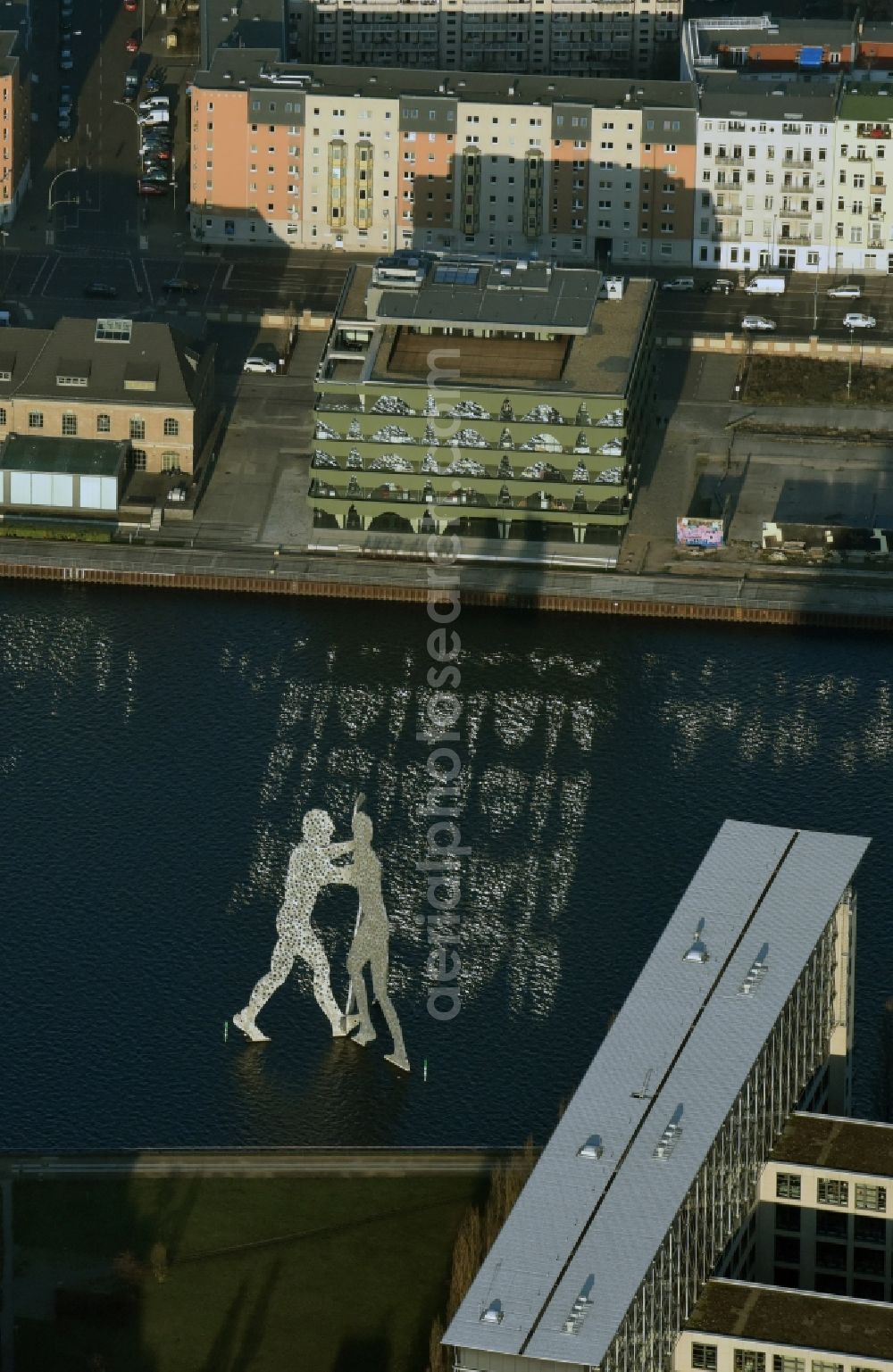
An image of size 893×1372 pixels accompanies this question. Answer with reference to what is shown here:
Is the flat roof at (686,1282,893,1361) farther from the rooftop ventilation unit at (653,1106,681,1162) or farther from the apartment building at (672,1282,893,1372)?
the rooftop ventilation unit at (653,1106,681,1162)

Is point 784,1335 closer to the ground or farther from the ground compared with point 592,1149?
closer to the ground

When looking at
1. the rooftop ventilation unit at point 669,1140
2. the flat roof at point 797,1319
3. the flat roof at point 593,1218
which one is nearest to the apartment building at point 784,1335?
the flat roof at point 797,1319

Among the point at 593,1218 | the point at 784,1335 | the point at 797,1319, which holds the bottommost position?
the point at 784,1335

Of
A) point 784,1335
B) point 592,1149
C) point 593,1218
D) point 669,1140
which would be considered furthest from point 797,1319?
point 592,1149

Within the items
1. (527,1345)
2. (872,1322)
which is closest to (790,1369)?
(872,1322)

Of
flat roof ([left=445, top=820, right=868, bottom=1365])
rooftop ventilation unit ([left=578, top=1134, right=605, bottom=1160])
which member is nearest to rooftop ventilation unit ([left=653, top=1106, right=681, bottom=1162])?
flat roof ([left=445, top=820, right=868, bottom=1365])

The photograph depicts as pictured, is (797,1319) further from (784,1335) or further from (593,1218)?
(593,1218)
